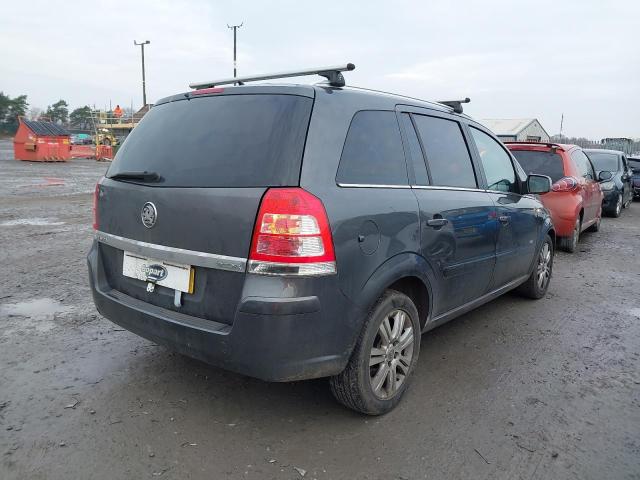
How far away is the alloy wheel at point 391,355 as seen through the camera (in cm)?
281

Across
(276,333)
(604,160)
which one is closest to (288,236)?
(276,333)

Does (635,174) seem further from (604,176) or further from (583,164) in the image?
(583,164)

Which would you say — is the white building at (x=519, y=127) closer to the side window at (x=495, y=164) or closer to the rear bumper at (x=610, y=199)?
the rear bumper at (x=610, y=199)

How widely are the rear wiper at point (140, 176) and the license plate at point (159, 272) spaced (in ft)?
1.41

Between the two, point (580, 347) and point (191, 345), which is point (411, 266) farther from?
point (580, 347)

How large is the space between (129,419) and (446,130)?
2763mm

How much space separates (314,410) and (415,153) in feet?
5.51

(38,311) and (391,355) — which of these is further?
(38,311)

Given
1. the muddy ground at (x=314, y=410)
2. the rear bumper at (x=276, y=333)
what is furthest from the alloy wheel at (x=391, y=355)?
the rear bumper at (x=276, y=333)

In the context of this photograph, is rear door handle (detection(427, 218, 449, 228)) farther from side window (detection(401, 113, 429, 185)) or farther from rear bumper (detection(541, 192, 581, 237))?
rear bumper (detection(541, 192, 581, 237))

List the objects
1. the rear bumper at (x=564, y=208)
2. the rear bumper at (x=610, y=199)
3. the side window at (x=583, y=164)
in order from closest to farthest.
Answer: the rear bumper at (x=564, y=208) → the side window at (x=583, y=164) → the rear bumper at (x=610, y=199)

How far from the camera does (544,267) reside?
207 inches

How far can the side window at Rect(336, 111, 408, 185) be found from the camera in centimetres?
265

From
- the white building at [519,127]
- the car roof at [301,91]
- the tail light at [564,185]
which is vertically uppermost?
the white building at [519,127]
